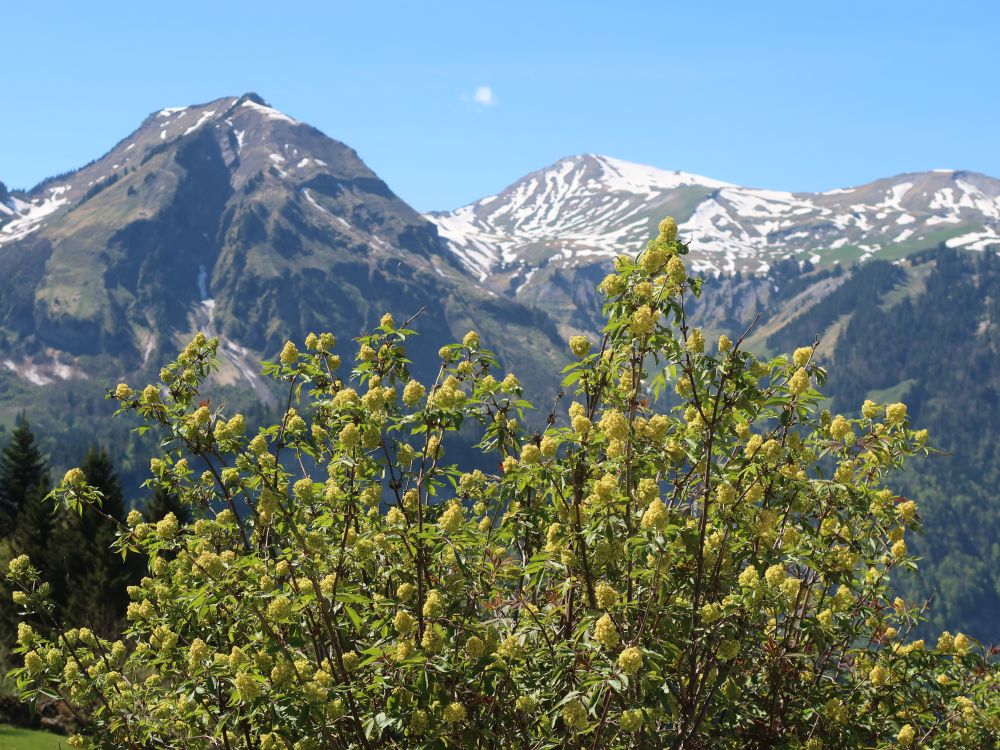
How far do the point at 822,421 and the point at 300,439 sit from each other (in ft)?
16.4

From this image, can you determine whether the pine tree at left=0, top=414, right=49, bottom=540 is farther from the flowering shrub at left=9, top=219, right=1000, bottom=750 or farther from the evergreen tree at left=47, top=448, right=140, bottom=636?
the flowering shrub at left=9, top=219, right=1000, bottom=750

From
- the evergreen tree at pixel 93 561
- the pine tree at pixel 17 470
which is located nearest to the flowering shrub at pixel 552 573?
the evergreen tree at pixel 93 561

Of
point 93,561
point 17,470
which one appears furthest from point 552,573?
point 17,470

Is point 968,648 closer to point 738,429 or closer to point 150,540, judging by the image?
point 738,429

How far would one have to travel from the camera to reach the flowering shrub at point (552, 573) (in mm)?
6578

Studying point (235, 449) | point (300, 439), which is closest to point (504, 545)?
point (300, 439)

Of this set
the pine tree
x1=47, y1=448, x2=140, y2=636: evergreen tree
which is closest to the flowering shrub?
x1=47, y1=448, x2=140, y2=636: evergreen tree

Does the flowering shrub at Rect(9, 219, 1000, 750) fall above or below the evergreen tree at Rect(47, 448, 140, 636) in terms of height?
above

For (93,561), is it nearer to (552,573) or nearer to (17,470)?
(17,470)

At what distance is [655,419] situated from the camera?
271 inches

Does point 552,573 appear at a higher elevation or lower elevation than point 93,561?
higher

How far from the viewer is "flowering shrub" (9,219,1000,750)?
259 inches

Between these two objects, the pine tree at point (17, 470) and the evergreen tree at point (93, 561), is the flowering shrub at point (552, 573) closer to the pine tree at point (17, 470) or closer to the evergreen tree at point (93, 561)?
the evergreen tree at point (93, 561)

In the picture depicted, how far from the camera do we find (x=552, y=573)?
7410 mm
